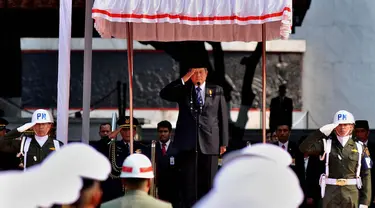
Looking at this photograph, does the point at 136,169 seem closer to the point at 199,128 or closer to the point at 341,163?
the point at 199,128

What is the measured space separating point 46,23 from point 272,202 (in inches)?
404

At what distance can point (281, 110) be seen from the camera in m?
13.1

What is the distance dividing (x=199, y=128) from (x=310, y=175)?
1753 mm

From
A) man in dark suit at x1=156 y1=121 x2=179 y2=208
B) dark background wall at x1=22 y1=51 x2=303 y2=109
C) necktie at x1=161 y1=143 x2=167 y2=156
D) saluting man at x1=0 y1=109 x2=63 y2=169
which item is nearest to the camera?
saluting man at x1=0 y1=109 x2=63 y2=169

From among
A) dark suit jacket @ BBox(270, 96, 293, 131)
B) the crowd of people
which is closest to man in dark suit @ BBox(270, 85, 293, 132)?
dark suit jacket @ BBox(270, 96, 293, 131)

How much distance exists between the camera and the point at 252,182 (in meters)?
3.52

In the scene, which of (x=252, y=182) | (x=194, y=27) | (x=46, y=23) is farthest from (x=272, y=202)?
(x=46, y=23)

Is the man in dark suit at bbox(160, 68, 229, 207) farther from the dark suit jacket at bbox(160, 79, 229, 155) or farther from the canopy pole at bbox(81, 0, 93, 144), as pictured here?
the canopy pole at bbox(81, 0, 93, 144)

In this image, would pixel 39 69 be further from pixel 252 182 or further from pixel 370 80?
pixel 252 182

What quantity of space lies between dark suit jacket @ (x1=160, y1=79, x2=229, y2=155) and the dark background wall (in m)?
4.96

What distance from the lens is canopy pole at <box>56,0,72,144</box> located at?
862cm

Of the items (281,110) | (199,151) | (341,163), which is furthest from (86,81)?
(281,110)

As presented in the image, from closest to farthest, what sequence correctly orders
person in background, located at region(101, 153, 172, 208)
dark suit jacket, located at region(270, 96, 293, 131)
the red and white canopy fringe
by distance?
person in background, located at region(101, 153, 172, 208)
the red and white canopy fringe
dark suit jacket, located at region(270, 96, 293, 131)

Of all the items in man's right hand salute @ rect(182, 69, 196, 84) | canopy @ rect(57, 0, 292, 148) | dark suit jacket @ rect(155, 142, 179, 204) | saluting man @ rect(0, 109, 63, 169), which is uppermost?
canopy @ rect(57, 0, 292, 148)
